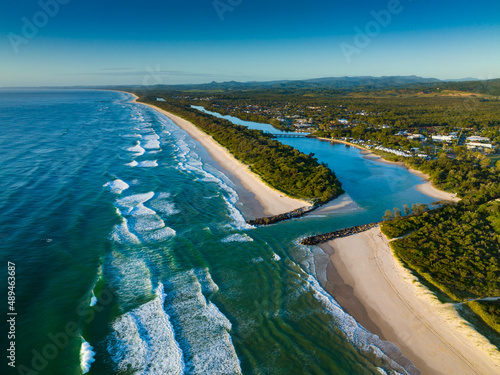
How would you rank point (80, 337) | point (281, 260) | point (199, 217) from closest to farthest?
1. point (80, 337)
2. point (281, 260)
3. point (199, 217)

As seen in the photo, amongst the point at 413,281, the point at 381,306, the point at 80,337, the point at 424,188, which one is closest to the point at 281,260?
the point at 381,306

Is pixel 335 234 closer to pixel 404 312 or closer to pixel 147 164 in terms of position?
pixel 404 312

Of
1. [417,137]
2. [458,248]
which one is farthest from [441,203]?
[417,137]

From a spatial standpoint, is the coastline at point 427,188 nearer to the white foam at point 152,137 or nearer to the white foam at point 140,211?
the white foam at point 140,211

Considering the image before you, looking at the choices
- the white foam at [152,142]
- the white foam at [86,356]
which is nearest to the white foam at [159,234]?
the white foam at [86,356]

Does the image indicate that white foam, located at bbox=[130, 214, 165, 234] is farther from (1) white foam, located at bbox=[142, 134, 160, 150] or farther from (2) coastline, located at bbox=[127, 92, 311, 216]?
(1) white foam, located at bbox=[142, 134, 160, 150]

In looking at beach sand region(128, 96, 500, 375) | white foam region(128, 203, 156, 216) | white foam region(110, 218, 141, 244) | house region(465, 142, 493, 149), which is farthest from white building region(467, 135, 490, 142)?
white foam region(110, 218, 141, 244)

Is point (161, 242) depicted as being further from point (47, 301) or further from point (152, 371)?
point (152, 371)
